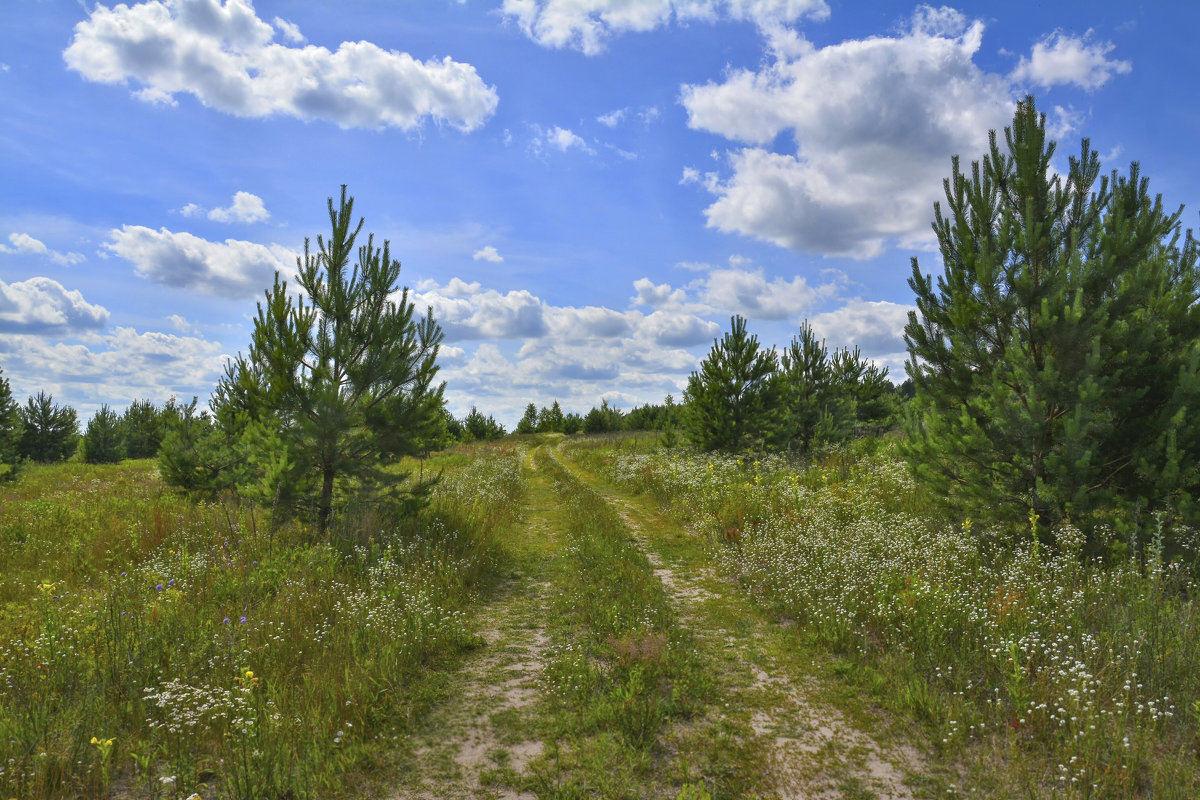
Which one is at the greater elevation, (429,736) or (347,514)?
(347,514)

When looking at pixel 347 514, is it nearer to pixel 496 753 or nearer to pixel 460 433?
pixel 496 753

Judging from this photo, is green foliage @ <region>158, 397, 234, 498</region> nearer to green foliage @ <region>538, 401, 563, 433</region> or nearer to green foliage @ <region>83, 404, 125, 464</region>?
green foliage @ <region>83, 404, 125, 464</region>

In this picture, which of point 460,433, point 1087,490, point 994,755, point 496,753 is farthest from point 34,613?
point 460,433

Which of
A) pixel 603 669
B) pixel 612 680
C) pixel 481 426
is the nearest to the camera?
pixel 612 680

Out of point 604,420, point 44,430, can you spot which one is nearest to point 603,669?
point 44,430

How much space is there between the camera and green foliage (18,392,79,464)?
31.2m

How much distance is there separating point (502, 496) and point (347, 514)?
586cm

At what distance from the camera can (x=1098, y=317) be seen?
6.73 metres

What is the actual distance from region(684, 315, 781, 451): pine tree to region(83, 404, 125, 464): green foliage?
39708 mm

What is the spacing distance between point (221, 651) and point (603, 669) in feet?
11.3

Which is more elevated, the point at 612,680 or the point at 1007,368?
the point at 1007,368

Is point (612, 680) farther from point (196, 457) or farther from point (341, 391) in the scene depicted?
point (196, 457)

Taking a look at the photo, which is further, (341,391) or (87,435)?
(87,435)

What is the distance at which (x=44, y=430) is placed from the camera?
31.8 m
